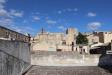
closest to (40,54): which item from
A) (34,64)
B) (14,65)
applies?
(34,64)

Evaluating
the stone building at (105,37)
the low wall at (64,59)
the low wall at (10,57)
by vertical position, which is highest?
the stone building at (105,37)

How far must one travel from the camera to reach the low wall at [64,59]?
26.6 meters

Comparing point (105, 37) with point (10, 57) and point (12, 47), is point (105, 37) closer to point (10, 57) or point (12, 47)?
point (12, 47)

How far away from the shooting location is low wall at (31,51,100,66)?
26.6 metres

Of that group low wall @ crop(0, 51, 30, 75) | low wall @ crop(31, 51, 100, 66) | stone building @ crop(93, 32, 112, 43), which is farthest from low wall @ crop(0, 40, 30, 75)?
stone building @ crop(93, 32, 112, 43)

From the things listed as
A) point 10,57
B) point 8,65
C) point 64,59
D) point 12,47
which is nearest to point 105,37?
point 64,59

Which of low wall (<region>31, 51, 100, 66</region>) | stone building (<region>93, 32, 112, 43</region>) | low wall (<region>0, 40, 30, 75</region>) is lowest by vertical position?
low wall (<region>31, 51, 100, 66</region>)

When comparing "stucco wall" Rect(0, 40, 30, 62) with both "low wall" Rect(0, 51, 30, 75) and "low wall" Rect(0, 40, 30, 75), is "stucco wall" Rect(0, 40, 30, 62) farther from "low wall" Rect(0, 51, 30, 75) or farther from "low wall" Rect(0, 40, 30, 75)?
"low wall" Rect(0, 51, 30, 75)

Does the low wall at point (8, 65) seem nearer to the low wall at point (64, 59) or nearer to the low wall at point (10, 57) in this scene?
the low wall at point (10, 57)

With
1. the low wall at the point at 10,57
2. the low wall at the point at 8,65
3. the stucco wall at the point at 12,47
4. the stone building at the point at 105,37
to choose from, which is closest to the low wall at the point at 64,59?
the stucco wall at the point at 12,47

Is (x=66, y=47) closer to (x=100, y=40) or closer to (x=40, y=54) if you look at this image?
(x=40, y=54)

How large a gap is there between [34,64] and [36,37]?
34591 mm

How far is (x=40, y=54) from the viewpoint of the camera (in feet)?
88.3

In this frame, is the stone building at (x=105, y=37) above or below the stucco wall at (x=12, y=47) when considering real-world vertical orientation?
above
